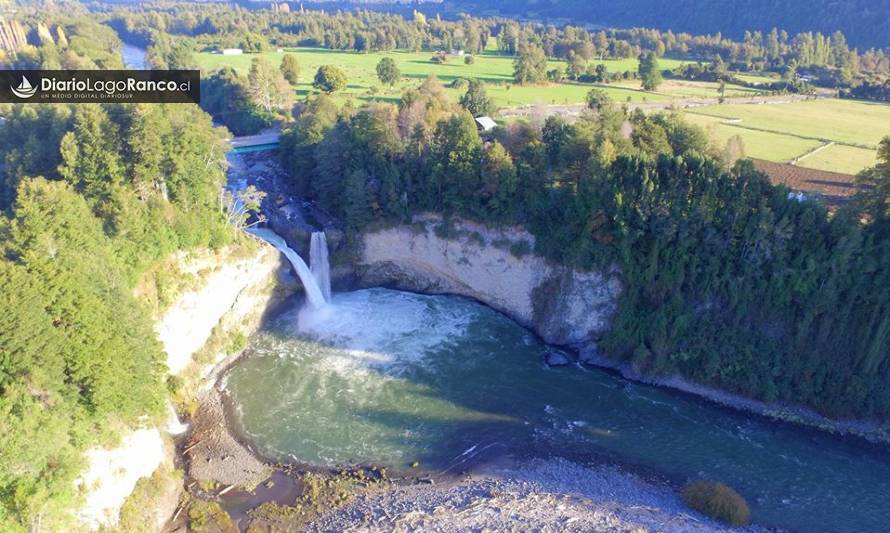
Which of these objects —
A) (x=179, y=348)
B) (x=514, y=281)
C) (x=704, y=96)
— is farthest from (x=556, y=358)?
(x=704, y=96)

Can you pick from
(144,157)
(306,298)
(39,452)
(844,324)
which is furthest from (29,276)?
(844,324)

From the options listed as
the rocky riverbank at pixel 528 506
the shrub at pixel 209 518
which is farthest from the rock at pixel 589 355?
the shrub at pixel 209 518

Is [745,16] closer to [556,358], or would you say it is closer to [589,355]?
[589,355]

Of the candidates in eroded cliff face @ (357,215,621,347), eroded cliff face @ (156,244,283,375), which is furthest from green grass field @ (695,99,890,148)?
eroded cliff face @ (156,244,283,375)

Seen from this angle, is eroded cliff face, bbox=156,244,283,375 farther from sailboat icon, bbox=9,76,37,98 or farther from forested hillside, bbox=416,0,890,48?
forested hillside, bbox=416,0,890,48

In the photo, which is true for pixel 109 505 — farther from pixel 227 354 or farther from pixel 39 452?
pixel 227 354

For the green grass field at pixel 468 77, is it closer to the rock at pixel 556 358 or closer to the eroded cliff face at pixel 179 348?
the eroded cliff face at pixel 179 348
